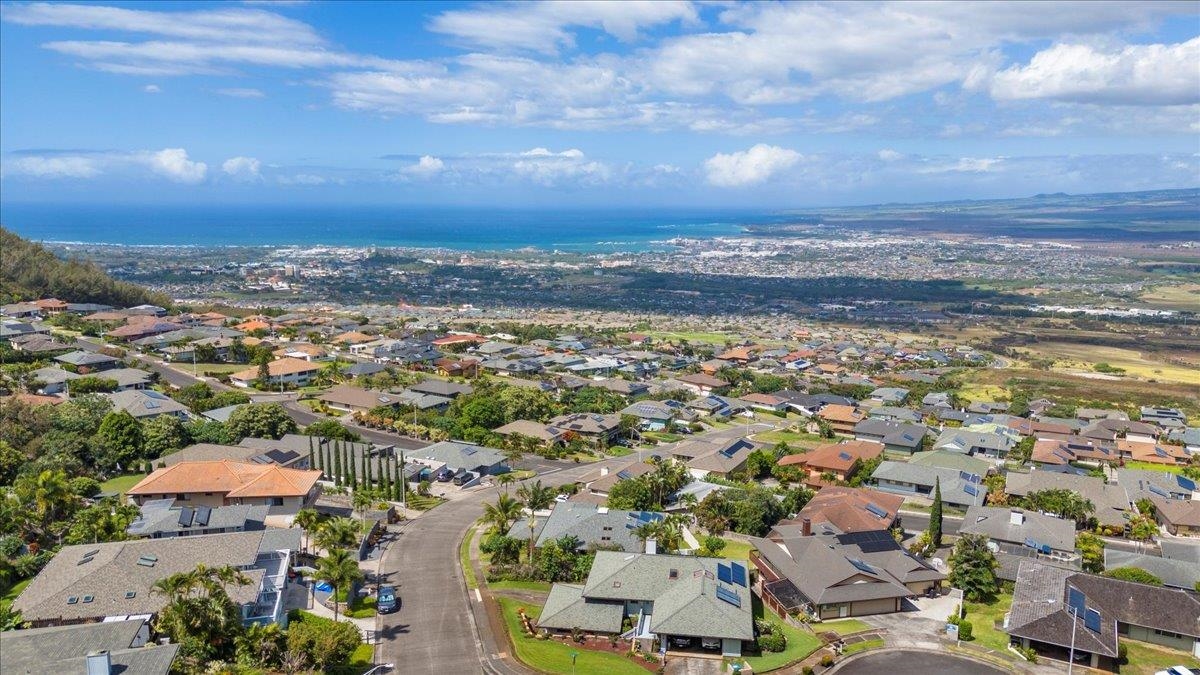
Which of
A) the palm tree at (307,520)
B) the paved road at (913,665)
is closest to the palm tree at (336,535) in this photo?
the palm tree at (307,520)

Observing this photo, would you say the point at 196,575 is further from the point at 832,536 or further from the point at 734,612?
the point at 832,536

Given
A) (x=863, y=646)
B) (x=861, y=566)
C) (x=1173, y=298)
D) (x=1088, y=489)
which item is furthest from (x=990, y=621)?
(x=1173, y=298)

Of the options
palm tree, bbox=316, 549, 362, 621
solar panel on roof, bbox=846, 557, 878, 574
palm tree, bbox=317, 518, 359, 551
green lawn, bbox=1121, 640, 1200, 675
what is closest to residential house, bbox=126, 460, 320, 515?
palm tree, bbox=317, 518, 359, 551

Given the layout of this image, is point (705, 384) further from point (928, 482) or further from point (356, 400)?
point (356, 400)

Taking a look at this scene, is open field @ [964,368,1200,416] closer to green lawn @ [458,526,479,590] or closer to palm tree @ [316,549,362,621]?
green lawn @ [458,526,479,590]

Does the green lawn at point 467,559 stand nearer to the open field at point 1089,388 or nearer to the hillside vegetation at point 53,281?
the open field at point 1089,388

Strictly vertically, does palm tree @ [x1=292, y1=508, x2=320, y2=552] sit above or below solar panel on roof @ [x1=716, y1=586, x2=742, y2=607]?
above
